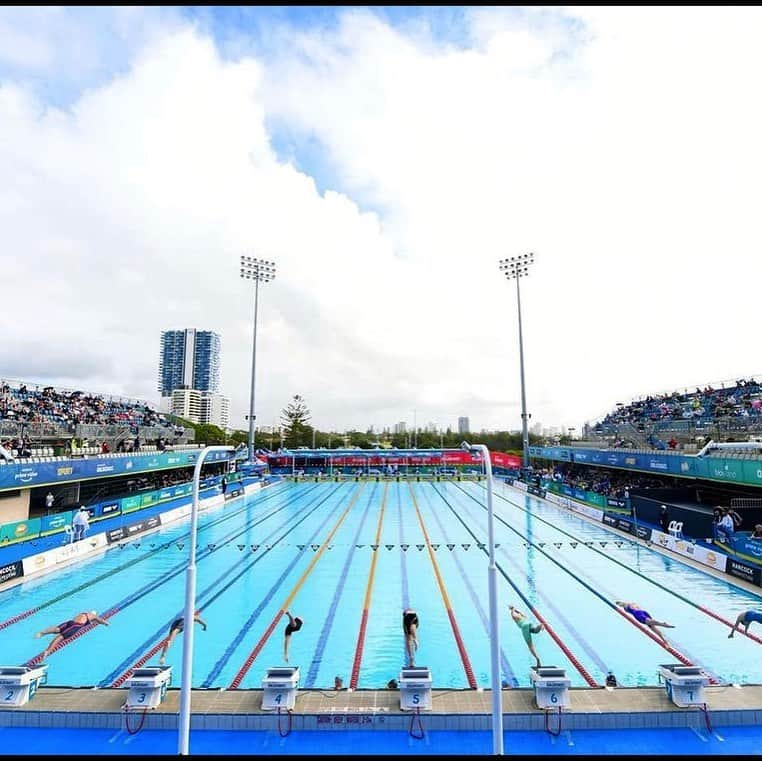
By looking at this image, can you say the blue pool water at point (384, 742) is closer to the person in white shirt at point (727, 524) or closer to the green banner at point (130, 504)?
the person in white shirt at point (727, 524)

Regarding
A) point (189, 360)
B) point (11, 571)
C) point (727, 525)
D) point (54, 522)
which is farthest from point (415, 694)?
point (189, 360)

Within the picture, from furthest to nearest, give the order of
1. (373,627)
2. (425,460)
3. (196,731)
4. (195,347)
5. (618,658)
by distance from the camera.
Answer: (195,347) < (425,460) < (373,627) < (618,658) < (196,731)

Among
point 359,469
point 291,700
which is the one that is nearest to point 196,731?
point 291,700

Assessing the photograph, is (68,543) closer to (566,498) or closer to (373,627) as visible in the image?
(373,627)

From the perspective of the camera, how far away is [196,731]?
6156 millimetres

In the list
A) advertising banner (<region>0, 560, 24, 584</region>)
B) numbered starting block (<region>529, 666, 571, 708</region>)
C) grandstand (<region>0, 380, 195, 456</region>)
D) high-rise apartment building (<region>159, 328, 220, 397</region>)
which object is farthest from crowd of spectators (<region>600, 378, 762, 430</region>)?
high-rise apartment building (<region>159, 328, 220, 397</region>)

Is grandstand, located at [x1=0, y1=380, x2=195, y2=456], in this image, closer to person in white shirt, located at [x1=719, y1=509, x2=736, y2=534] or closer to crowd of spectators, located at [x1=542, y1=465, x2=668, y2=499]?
person in white shirt, located at [x1=719, y1=509, x2=736, y2=534]

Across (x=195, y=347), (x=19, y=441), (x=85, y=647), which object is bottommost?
(x=85, y=647)

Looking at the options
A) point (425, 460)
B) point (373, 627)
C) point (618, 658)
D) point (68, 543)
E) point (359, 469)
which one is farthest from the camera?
point (425, 460)

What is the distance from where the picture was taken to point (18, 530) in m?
14.9

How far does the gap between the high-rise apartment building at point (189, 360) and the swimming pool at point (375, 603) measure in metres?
131

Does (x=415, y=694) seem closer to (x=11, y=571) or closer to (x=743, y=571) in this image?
(x=743, y=571)

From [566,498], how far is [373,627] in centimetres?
1898

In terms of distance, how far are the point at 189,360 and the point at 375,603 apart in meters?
145
